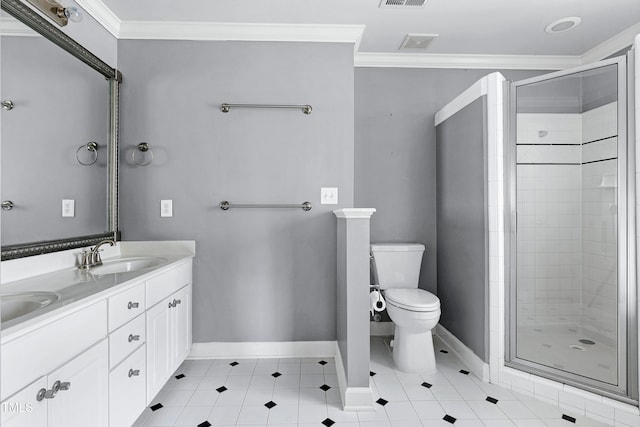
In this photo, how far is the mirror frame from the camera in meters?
1.41

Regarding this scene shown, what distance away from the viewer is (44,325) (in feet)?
3.09

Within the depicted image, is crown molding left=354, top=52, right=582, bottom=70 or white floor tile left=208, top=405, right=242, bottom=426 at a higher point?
crown molding left=354, top=52, right=582, bottom=70

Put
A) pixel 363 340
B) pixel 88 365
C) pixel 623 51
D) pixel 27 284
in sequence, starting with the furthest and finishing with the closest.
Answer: pixel 623 51, pixel 363 340, pixel 27 284, pixel 88 365

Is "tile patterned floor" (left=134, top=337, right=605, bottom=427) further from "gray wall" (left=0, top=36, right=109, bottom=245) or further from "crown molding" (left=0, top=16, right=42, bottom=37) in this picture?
"crown molding" (left=0, top=16, right=42, bottom=37)

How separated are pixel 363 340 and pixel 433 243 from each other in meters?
1.34

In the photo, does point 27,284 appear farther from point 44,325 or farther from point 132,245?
point 132,245

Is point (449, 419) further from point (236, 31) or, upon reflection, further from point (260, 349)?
point (236, 31)

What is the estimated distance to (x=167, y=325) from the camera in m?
1.78

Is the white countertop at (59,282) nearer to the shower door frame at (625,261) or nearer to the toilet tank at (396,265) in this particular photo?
the toilet tank at (396,265)

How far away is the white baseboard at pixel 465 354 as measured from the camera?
2.00 m

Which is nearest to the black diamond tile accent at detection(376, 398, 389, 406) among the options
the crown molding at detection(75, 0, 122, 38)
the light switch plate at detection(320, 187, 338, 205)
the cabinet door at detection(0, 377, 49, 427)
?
the light switch plate at detection(320, 187, 338, 205)

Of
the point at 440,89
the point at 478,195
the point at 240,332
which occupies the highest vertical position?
the point at 440,89

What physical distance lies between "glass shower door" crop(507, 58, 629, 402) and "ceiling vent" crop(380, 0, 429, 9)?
802 millimetres

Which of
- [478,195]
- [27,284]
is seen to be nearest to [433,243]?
[478,195]
